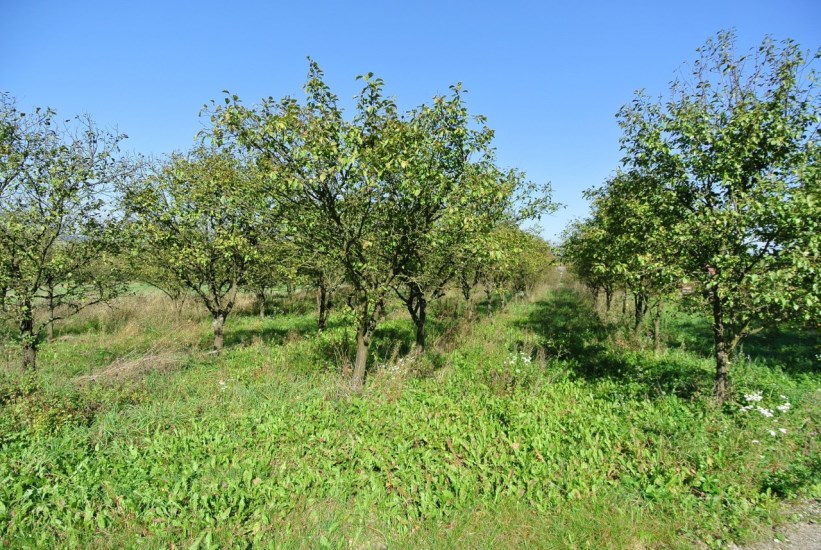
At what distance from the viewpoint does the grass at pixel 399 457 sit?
426cm

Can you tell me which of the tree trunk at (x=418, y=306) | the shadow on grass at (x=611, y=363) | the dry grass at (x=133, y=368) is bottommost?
the dry grass at (x=133, y=368)

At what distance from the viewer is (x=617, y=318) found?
17141mm

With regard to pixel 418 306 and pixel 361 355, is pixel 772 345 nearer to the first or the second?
pixel 418 306

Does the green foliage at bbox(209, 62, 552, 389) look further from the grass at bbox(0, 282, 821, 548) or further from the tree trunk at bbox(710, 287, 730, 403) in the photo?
the tree trunk at bbox(710, 287, 730, 403)

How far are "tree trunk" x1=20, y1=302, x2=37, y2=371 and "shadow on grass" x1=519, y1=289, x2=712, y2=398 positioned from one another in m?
12.5

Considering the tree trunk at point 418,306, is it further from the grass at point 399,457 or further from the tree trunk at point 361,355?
the tree trunk at point 361,355

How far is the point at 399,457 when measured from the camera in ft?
18.3

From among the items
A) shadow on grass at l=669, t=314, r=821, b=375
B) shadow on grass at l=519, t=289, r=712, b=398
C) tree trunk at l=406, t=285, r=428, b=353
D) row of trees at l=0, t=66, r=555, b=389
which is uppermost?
row of trees at l=0, t=66, r=555, b=389

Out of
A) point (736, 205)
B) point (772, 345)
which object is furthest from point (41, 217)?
point (772, 345)

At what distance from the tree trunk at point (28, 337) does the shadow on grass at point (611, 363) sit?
12.5 metres

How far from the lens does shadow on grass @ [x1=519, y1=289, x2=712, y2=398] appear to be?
27.1ft

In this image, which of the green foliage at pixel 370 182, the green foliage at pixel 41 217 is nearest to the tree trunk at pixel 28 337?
the green foliage at pixel 41 217

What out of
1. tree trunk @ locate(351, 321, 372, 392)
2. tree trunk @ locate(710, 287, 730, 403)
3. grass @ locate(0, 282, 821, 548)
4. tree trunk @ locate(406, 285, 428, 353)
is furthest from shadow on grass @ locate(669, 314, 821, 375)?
tree trunk @ locate(351, 321, 372, 392)

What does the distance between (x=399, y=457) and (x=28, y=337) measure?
837 cm
